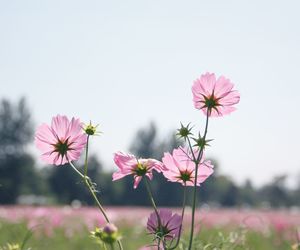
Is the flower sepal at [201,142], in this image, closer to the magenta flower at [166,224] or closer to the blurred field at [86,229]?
the magenta flower at [166,224]

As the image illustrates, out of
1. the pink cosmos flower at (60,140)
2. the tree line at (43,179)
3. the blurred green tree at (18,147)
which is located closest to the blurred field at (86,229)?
the pink cosmos flower at (60,140)

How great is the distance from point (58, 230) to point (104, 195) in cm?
4144

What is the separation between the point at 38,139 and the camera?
1320mm

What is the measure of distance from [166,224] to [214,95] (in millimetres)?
311

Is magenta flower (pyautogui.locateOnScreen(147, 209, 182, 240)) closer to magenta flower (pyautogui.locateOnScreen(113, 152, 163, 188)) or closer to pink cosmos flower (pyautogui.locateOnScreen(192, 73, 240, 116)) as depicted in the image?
magenta flower (pyautogui.locateOnScreen(113, 152, 163, 188))

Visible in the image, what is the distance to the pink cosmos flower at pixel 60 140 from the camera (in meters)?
1.28

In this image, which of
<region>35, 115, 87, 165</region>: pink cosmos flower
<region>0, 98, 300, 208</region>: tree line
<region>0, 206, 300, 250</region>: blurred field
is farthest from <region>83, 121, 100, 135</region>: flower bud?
<region>0, 98, 300, 208</region>: tree line

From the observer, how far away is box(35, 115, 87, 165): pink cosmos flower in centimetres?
128

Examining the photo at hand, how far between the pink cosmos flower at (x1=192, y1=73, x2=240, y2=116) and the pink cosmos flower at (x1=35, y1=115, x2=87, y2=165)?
278 millimetres

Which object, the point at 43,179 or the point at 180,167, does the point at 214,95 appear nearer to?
the point at 180,167

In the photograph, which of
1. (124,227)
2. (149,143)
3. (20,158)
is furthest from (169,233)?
(149,143)

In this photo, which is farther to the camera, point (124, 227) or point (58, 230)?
point (124, 227)

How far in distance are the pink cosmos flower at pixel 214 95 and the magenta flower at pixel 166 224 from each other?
0.81 feet

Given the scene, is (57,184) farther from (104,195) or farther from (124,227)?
(124,227)
